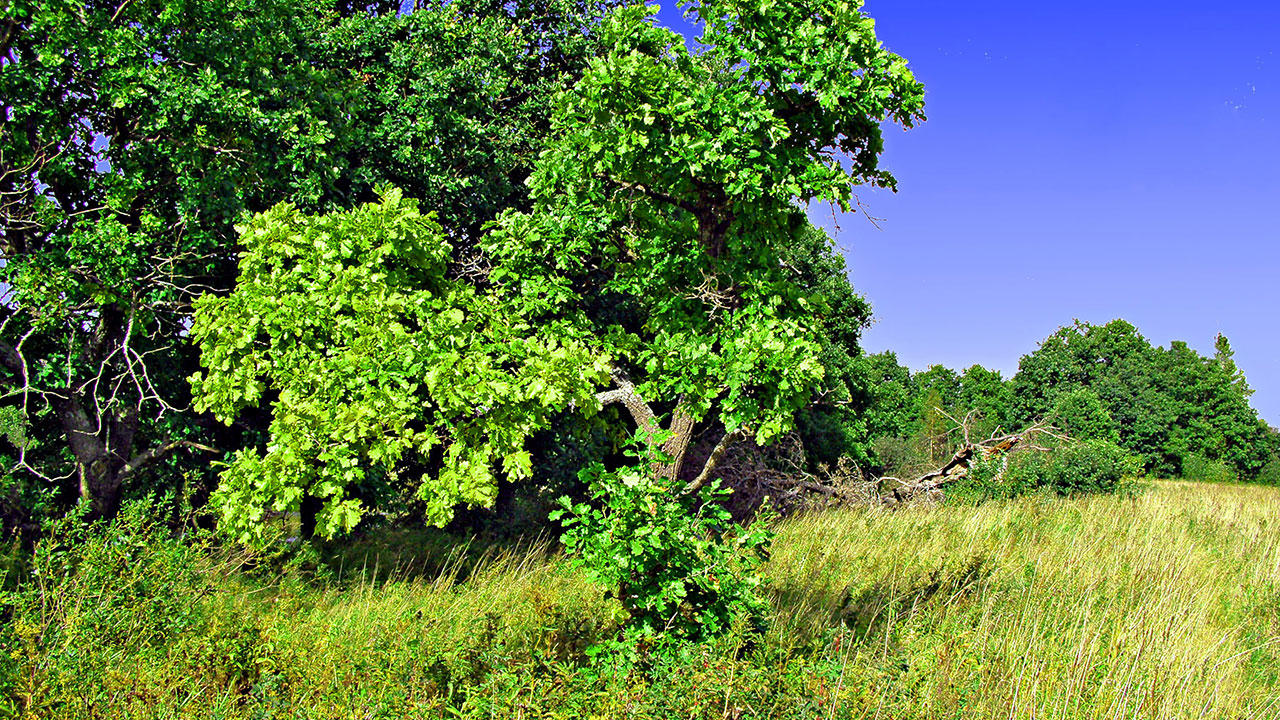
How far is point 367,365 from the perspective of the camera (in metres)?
6.32

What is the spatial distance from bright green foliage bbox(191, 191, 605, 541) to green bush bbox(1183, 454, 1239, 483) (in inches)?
1973

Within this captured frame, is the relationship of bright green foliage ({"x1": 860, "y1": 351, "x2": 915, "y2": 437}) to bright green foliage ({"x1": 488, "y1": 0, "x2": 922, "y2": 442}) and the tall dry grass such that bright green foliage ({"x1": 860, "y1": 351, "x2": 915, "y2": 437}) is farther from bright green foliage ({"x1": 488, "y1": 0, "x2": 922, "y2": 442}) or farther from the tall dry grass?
bright green foliage ({"x1": 488, "y1": 0, "x2": 922, "y2": 442})

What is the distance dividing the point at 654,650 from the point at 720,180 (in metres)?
3.52

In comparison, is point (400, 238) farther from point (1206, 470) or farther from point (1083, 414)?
point (1206, 470)

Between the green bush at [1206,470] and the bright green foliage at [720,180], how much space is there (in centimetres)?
4874

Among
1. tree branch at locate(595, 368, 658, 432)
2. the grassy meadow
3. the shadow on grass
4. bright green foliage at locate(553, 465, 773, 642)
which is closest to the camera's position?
the grassy meadow

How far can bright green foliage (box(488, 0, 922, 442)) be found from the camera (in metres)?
6.16

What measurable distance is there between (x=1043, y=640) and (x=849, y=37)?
15.8ft

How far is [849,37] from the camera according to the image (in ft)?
20.0

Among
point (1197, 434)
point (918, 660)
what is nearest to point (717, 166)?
point (918, 660)

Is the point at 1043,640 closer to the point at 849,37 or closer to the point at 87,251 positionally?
the point at 849,37

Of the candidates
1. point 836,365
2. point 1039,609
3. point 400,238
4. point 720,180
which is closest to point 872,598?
point 1039,609

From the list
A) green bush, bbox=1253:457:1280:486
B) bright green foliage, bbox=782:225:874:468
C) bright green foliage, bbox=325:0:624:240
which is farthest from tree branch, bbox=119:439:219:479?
green bush, bbox=1253:457:1280:486

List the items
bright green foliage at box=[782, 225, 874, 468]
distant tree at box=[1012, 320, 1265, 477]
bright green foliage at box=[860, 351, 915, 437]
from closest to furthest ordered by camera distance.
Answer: bright green foliage at box=[782, 225, 874, 468], bright green foliage at box=[860, 351, 915, 437], distant tree at box=[1012, 320, 1265, 477]
